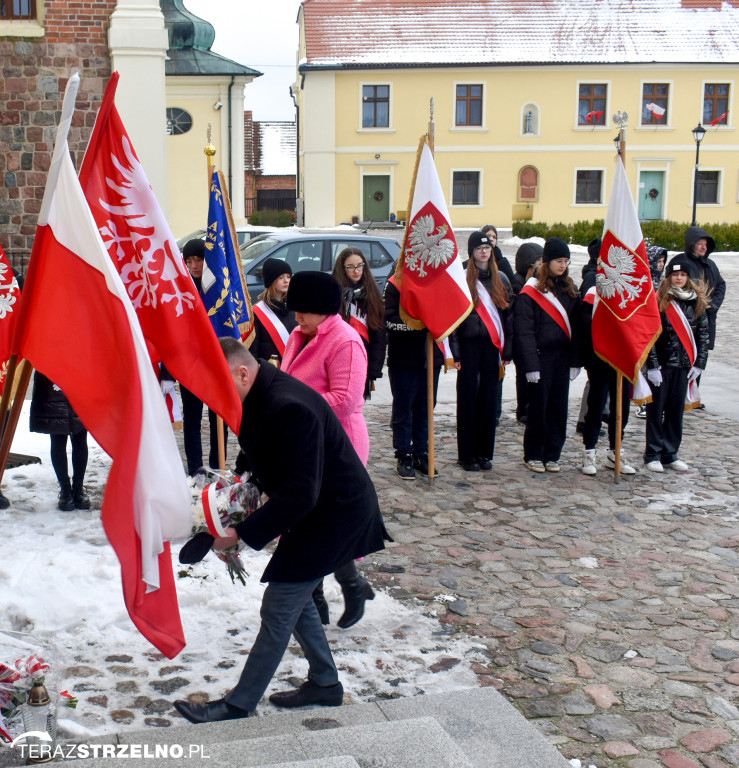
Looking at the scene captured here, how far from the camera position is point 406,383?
304 inches

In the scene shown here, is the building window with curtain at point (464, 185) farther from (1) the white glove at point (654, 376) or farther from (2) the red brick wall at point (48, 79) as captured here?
(1) the white glove at point (654, 376)

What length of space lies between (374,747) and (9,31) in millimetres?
12392

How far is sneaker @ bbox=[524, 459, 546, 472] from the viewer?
314 inches

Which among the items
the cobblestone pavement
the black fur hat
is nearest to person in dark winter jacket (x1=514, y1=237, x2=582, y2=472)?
the cobblestone pavement

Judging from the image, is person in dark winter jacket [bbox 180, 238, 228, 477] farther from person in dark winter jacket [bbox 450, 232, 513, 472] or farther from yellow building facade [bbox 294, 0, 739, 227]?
yellow building facade [bbox 294, 0, 739, 227]

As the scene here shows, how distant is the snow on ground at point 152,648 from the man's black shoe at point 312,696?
104 mm

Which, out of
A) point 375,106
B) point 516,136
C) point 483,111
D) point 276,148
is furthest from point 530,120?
point 276,148

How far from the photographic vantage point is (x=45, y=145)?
43.7 ft

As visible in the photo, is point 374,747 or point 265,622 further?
point 265,622

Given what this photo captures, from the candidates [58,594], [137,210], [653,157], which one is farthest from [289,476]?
[653,157]

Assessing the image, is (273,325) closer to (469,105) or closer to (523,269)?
(523,269)

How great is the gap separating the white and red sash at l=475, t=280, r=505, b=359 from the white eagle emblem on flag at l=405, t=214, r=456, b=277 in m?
0.51

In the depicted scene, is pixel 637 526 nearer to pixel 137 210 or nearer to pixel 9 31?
pixel 137 210

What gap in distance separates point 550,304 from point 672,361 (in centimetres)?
118
